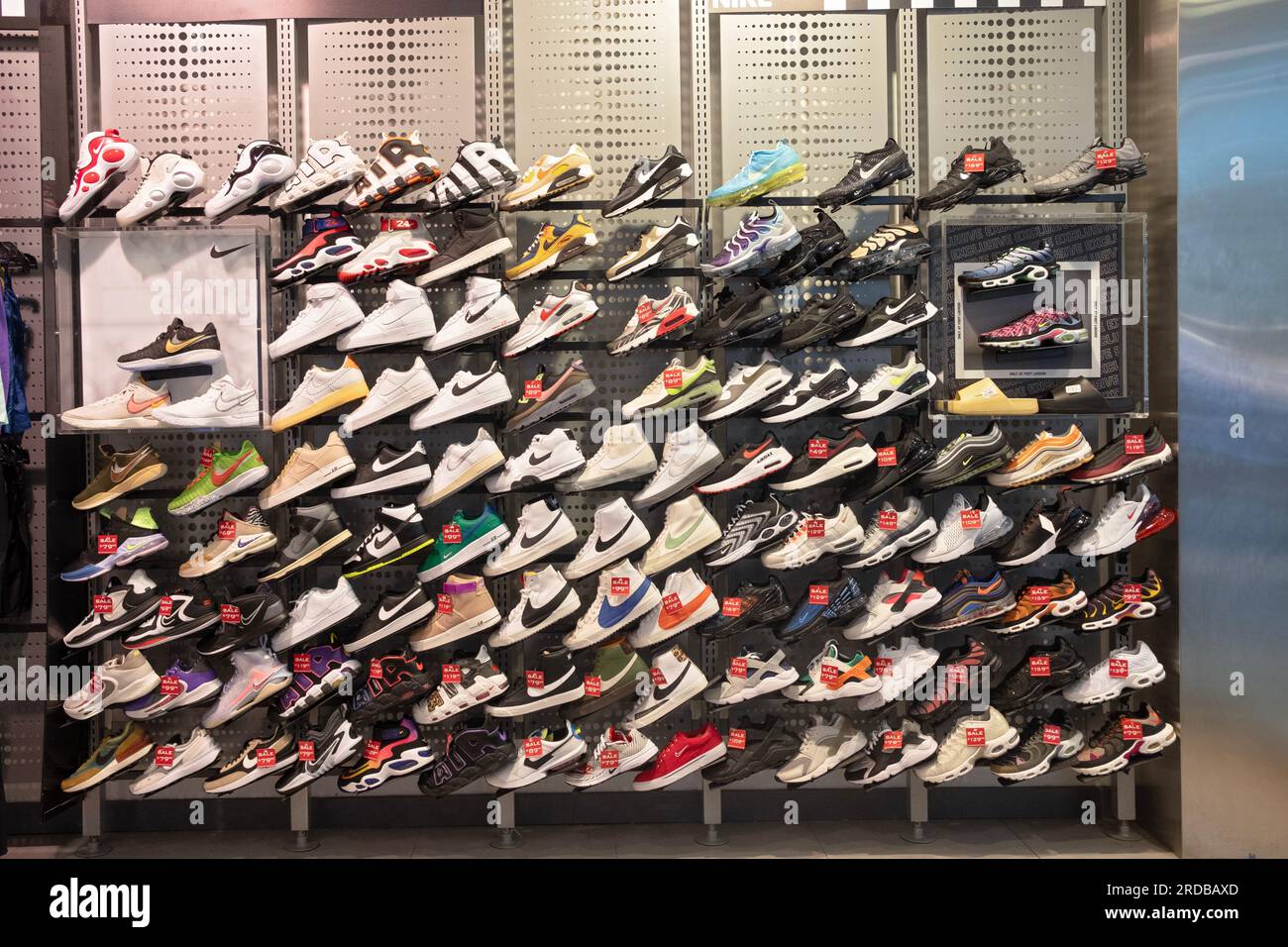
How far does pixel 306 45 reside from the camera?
14.2 ft

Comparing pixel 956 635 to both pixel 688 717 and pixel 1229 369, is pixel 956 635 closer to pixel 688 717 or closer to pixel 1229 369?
pixel 688 717

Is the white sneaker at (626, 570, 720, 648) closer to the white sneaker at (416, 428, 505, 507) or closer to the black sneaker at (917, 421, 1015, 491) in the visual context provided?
the white sneaker at (416, 428, 505, 507)

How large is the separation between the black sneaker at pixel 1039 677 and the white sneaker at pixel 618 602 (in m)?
1.61

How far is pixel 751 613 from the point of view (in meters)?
4.00

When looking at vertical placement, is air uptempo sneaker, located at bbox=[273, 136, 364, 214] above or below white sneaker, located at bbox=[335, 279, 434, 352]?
above

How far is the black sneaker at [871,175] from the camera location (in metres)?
3.98

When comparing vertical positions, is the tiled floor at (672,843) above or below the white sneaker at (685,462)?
below

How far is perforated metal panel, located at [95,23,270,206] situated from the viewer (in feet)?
14.1

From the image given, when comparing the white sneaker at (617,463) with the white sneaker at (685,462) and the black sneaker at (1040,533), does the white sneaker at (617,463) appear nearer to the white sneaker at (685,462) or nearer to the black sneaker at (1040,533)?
the white sneaker at (685,462)

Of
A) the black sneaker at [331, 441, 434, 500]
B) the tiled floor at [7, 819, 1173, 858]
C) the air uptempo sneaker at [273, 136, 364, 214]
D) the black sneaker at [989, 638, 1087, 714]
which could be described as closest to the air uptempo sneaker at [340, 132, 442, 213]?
the air uptempo sneaker at [273, 136, 364, 214]

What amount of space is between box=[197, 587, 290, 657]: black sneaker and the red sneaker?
1.71 m

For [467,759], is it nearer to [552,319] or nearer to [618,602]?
[618,602]

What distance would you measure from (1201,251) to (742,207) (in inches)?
77.7

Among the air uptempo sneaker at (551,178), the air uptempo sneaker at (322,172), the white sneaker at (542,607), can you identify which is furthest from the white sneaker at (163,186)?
the white sneaker at (542,607)
